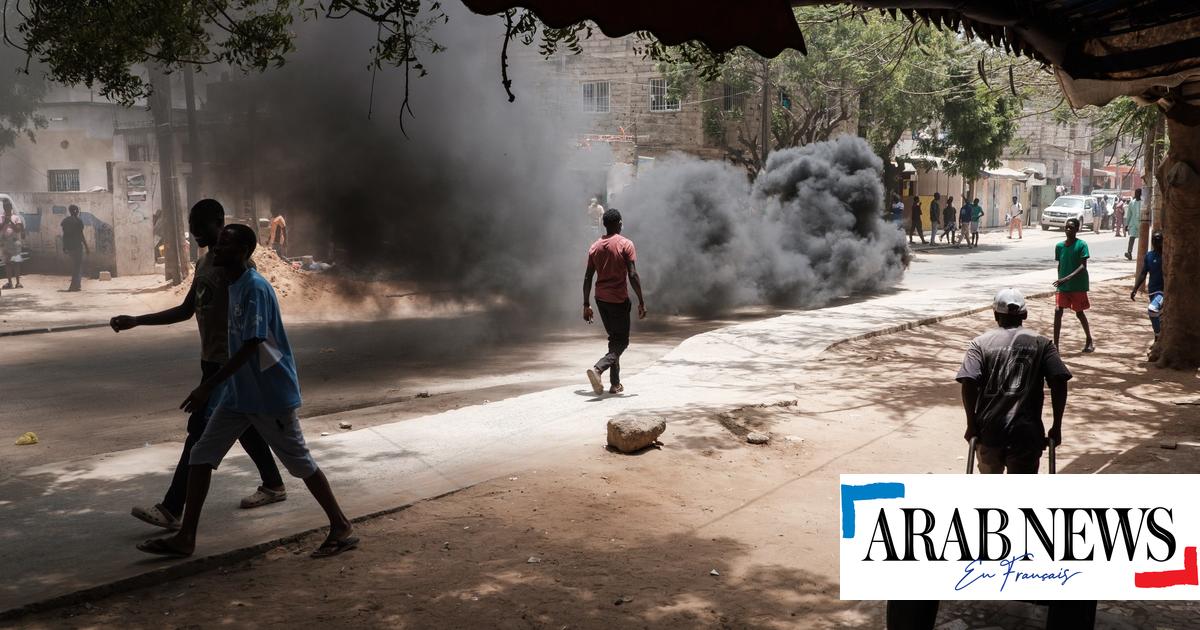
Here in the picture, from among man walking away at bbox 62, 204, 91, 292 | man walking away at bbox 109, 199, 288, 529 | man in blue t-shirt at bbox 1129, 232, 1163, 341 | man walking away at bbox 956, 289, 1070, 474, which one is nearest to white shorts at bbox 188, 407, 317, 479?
man walking away at bbox 109, 199, 288, 529

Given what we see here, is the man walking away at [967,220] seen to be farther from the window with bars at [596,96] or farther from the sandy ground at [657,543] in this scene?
the sandy ground at [657,543]

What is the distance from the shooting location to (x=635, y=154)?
25984 millimetres

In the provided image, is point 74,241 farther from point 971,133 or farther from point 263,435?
point 971,133

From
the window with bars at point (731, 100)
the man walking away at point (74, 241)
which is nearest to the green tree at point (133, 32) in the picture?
the man walking away at point (74, 241)

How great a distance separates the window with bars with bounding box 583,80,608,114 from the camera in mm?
29438

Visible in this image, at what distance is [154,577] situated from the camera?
3602 mm

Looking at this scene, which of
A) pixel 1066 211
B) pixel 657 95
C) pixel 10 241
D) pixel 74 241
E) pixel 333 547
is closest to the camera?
pixel 333 547

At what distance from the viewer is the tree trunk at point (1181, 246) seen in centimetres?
815

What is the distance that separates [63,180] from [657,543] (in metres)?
26.5

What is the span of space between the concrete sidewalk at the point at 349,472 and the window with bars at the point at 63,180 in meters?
22.6

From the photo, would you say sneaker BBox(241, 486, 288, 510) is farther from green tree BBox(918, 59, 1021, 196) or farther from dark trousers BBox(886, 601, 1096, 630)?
green tree BBox(918, 59, 1021, 196)

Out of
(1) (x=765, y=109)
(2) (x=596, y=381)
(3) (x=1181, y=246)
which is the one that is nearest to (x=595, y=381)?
(2) (x=596, y=381)

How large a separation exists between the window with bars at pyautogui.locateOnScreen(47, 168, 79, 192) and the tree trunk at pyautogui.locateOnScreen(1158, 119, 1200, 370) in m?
25.6

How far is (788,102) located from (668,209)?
13.5 meters
